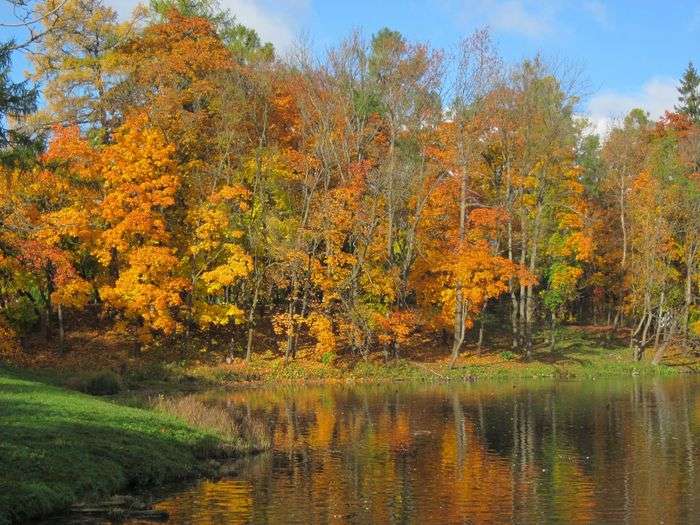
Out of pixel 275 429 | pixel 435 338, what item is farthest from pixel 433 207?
pixel 275 429

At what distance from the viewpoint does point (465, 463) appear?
2069cm

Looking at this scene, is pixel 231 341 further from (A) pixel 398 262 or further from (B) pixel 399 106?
A: (B) pixel 399 106

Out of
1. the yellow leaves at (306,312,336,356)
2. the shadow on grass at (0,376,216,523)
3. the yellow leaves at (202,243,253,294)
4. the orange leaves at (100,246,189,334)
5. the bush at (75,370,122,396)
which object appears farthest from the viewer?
the yellow leaves at (306,312,336,356)

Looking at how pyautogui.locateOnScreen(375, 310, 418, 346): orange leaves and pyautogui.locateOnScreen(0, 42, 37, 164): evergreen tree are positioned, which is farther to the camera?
pyautogui.locateOnScreen(375, 310, 418, 346): orange leaves

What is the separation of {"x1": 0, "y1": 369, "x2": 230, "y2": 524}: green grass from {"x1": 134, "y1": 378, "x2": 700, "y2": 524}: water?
3.80ft

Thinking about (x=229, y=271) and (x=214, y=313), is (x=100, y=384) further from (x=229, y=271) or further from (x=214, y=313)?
(x=229, y=271)

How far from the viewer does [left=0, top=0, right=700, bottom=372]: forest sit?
42.7 metres

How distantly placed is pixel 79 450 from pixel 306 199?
30552 mm

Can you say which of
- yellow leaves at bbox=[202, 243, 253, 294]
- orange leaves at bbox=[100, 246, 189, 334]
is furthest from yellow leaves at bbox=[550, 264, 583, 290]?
orange leaves at bbox=[100, 246, 189, 334]

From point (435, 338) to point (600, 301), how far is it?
17.8m

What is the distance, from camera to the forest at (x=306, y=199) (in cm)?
4269

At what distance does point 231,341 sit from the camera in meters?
45.3

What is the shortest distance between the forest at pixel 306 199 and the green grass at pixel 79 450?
20.1 meters

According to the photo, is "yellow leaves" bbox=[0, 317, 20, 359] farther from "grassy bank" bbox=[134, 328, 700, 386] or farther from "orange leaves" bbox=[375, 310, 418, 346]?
"orange leaves" bbox=[375, 310, 418, 346]
